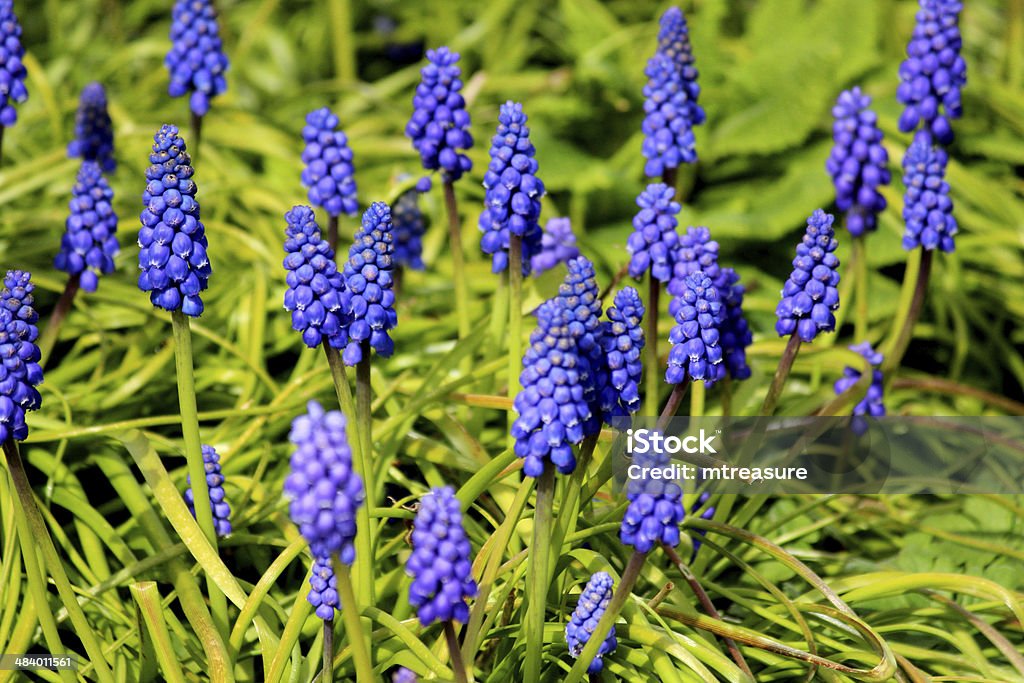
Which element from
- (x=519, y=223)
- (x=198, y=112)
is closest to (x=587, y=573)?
(x=519, y=223)

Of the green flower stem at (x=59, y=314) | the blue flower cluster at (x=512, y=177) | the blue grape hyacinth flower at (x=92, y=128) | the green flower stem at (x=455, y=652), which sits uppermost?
the blue grape hyacinth flower at (x=92, y=128)

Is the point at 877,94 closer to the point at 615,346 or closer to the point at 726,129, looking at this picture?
the point at 726,129

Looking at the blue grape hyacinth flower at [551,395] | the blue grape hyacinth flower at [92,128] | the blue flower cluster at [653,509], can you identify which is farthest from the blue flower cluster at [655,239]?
the blue grape hyacinth flower at [92,128]

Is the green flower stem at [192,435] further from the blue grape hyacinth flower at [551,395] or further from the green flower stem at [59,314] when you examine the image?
the green flower stem at [59,314]

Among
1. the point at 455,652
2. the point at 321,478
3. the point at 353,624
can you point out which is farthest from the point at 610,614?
the point at 321,478

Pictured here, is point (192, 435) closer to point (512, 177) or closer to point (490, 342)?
point (512, 177)

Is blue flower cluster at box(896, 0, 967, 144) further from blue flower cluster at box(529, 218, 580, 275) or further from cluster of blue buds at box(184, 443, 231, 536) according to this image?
cluster of blue buds at box(184, 443, 231, 536)
